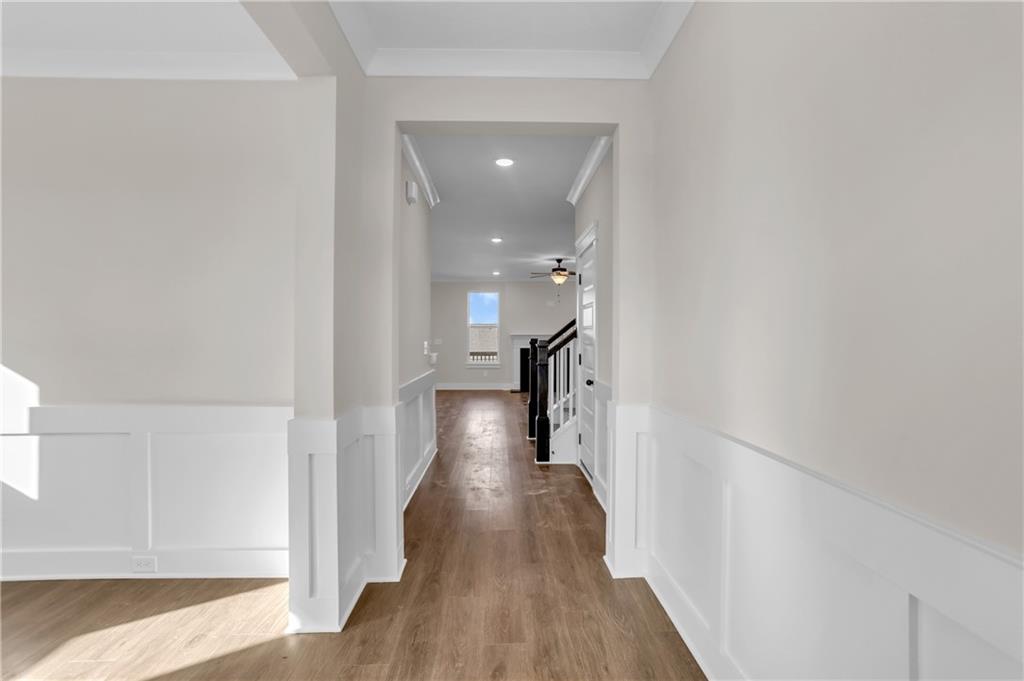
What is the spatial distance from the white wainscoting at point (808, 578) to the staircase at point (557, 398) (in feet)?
8.83

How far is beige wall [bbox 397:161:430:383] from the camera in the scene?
3.77 m

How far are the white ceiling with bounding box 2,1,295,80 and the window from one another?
9.68 m

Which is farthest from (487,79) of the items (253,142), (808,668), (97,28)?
(808,668)

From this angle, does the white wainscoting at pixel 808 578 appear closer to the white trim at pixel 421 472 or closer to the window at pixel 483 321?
the white trim at pixel 421 472

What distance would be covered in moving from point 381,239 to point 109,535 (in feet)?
6.67

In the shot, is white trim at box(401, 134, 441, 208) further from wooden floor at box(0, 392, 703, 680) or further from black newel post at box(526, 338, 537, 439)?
wooden floor at box(0, 392, 703, 680)

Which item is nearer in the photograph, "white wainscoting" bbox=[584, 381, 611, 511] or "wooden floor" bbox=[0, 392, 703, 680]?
"wooden floor" bbox=[0, 392, 703, 680]

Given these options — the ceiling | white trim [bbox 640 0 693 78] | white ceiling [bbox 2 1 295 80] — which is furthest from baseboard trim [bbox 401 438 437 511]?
white trim [bbox 640 0 693 78]

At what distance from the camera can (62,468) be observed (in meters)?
2.68

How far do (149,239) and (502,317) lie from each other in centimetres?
970

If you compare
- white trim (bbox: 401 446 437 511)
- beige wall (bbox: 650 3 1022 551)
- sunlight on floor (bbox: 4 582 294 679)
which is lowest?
sunlight on floor (bbox: 4 582 294 679)

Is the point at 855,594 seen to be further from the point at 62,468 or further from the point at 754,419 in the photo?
the point at 62,468

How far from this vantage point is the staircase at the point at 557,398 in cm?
523

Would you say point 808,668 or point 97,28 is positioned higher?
point 97,28
